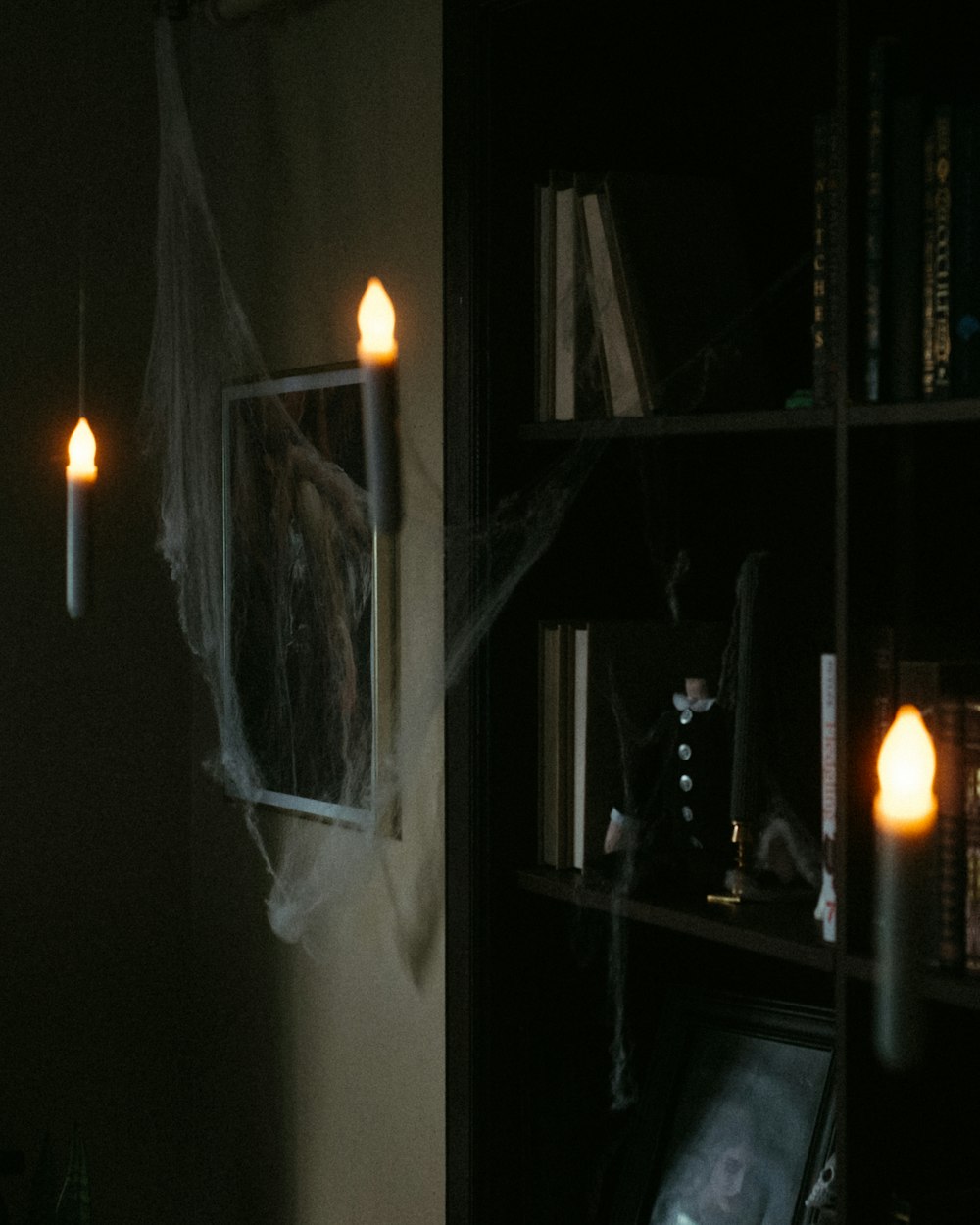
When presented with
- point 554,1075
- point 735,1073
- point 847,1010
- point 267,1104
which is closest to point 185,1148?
point 267,1104

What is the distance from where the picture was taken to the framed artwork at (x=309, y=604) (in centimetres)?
179

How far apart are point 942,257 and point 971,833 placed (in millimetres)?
445

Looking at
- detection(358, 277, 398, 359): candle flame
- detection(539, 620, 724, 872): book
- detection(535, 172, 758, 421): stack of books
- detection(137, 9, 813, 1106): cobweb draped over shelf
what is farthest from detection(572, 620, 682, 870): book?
detection(358, 277, 398, 359): candle flame

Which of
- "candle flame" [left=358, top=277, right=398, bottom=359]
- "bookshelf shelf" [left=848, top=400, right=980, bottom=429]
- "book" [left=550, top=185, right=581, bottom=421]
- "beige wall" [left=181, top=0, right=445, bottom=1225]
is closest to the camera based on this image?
"candle flame" [left=358, top=277, right=398, bottom=359]

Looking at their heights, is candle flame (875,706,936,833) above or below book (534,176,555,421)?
below

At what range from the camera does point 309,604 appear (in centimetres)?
187

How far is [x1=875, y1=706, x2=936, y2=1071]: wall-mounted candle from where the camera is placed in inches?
25.2

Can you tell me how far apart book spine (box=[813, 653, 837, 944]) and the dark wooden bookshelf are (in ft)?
0.11

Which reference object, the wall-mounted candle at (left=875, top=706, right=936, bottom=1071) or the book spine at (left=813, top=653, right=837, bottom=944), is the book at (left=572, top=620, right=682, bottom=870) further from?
the wall-mounted candle at (left=875, top=706, right=936, bottom=1071)

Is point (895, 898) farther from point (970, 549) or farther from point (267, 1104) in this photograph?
point (267, 1104)

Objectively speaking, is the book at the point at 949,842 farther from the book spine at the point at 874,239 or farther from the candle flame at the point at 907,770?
the candle flame at the point at 907,770

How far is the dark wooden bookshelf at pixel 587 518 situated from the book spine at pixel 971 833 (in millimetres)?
147

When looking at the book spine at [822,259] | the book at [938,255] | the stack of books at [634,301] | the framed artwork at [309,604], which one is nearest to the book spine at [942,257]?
the book at [938,255]

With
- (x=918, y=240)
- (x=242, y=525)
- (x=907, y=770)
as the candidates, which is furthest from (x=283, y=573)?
(x=907, y=770)
